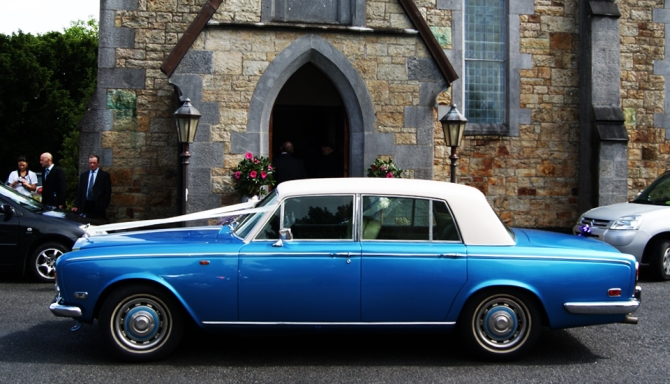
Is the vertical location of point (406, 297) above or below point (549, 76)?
below

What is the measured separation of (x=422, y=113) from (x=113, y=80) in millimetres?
5588

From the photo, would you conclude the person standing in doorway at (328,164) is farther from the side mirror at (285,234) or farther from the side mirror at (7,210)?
the side mirror at (285,234)

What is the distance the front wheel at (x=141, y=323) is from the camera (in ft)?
18.5

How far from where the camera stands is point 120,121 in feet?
42.3

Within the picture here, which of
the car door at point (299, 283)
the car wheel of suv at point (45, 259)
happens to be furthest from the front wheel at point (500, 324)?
the car wheel of suv at point (45, 259)

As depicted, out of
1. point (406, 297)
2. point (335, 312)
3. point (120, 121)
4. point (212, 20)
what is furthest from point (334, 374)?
point (120, 121)

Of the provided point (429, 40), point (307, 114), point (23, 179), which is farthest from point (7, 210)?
point (307, 114)

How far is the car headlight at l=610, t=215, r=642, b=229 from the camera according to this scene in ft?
33.4

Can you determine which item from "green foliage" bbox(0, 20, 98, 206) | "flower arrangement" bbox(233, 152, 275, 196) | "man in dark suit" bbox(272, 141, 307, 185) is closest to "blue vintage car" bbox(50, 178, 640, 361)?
"flower arrangement" bbox(233, 152, 275, 196)

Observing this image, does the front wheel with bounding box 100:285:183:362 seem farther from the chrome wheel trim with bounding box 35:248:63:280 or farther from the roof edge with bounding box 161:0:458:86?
the roof edge with bounding box 161:0:458:86

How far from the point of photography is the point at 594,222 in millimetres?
10781

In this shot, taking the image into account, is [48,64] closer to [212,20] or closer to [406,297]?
[212,20]

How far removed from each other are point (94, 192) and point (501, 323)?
840cm

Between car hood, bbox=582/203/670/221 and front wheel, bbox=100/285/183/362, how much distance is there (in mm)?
7191
